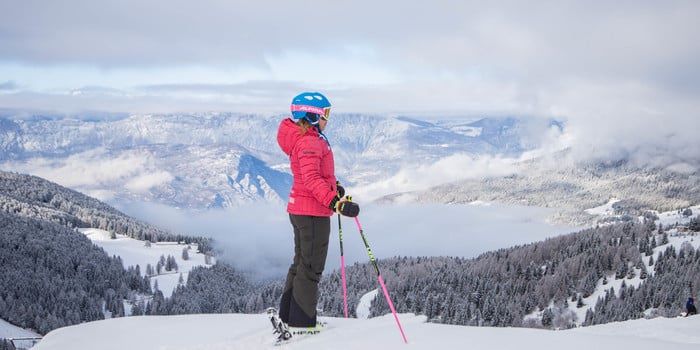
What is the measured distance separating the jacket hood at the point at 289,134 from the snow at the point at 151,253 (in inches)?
5005

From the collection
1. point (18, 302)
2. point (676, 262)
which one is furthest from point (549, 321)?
point (18, 302)

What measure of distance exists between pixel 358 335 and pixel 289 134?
354 cm

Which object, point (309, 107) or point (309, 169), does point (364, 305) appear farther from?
point (309, 169)

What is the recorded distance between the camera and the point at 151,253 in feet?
502

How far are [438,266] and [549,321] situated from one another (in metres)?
25.9

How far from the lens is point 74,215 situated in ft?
625

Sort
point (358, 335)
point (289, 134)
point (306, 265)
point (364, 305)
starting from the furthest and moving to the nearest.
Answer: point (364, 305) → point (306, 265) → point (289, 134) → point (358, 335)

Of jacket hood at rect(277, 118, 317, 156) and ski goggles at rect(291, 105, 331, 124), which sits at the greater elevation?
ski goggles at rect(291, 105, 331, 124)

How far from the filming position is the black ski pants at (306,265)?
9.09 meters

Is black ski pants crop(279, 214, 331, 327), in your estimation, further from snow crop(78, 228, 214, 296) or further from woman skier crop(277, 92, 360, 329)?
snow crop(78, 228, 214, 296)

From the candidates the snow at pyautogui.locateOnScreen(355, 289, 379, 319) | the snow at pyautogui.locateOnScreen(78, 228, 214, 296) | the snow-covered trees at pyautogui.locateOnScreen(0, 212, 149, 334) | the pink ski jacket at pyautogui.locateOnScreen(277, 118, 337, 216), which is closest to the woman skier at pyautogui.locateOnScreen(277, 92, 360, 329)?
the pink ski jacket at pyautogui.locateOnScreen(277, 118, 337, 216)

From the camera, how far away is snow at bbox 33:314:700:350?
25.1 ft

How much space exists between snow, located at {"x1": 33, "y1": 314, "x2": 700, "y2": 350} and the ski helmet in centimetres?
370

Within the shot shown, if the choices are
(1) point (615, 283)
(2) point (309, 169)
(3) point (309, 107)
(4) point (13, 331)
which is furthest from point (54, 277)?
(2) point (309, 169)
